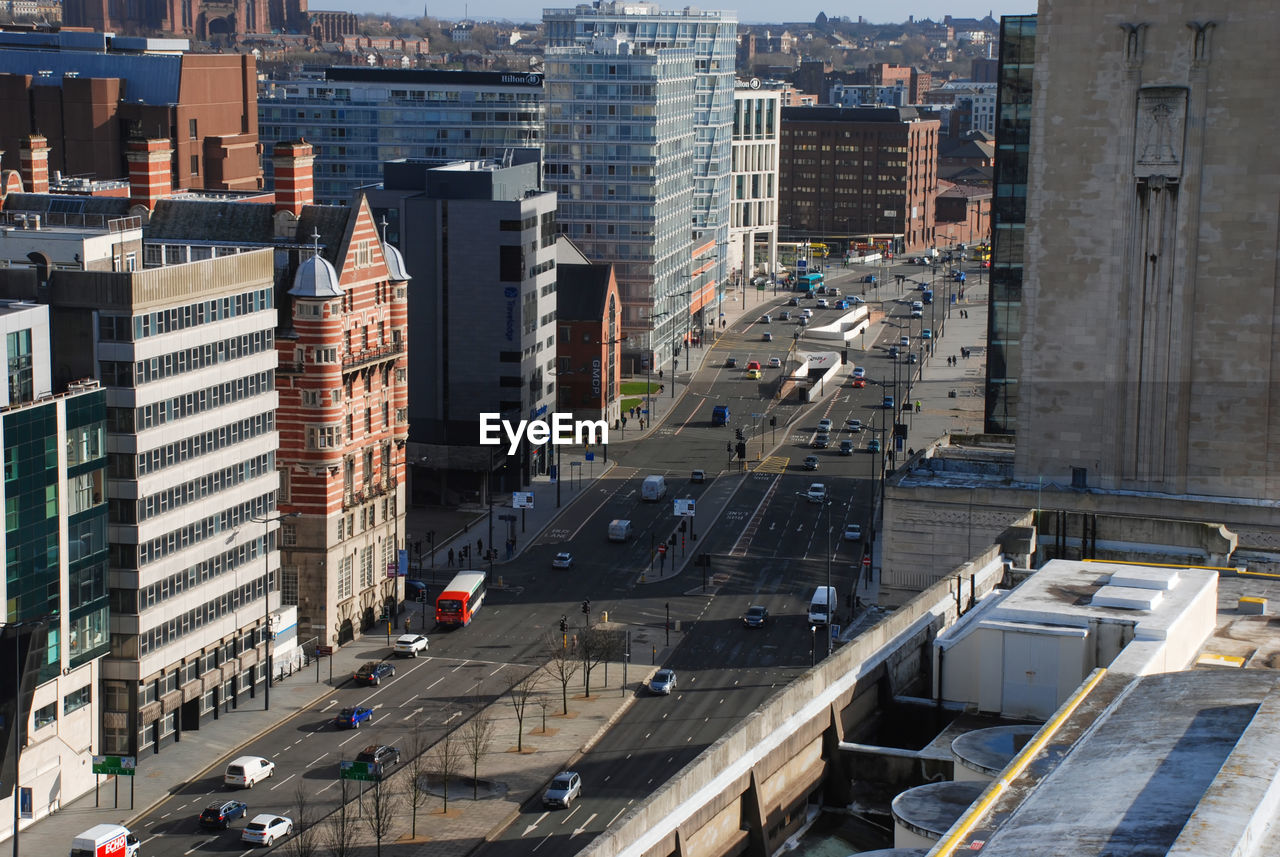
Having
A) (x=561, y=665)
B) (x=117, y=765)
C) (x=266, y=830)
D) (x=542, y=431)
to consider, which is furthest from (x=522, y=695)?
(x=542, y=431)

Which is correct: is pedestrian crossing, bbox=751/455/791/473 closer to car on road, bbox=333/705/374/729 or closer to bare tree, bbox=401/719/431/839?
car on road, bbox=333/705/374/729

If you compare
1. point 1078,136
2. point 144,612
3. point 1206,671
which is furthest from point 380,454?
point 1206,671

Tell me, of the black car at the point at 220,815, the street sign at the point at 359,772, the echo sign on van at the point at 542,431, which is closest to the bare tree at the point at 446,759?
the street sign at the point at 359,772

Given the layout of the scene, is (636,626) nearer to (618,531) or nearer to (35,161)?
(618,531)

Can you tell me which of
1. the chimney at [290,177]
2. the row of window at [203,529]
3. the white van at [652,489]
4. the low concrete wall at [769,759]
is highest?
the chimney at [290,177]

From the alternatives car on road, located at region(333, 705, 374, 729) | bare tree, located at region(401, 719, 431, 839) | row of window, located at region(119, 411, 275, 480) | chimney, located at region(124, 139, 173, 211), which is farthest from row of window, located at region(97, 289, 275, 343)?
bare tree, located at region(401, 719, 431, 839)

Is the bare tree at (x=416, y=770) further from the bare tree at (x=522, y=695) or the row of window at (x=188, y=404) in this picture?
the row of window at (x=188, y=404)
